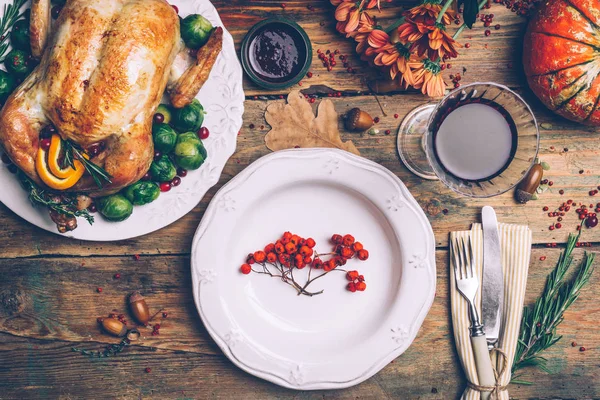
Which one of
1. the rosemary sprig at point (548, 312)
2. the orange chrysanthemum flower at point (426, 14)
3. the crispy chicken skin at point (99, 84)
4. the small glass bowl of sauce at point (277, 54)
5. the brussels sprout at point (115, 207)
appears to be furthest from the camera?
the rosemary sprig at point (548, 312)

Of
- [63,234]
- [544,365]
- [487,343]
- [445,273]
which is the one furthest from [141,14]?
[544,365]

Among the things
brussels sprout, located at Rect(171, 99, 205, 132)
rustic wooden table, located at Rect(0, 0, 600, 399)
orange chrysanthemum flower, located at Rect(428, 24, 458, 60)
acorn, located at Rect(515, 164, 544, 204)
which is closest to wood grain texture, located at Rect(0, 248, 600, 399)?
rustic wooden table, located at Rect(0, 0, 600, 399)

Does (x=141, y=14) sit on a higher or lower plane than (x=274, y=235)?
higher

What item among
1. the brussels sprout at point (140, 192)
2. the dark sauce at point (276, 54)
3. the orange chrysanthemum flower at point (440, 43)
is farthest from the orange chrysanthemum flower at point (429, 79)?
the brussels sprout at point (140, 192)

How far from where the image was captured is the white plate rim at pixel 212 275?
1771mm

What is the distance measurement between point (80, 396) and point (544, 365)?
1816 mm

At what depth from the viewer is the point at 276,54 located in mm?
1854

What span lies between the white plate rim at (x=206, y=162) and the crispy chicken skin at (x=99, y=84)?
205mm

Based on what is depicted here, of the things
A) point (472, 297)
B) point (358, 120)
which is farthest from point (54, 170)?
point (472, 297)

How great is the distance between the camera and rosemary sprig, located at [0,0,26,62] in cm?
169

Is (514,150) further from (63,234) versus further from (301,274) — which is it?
(63,234)

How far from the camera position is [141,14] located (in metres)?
1.54

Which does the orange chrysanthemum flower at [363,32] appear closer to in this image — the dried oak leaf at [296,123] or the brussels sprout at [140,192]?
the dried oak leaf at [296,123]

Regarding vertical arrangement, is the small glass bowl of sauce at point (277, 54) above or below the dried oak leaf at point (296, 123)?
above
